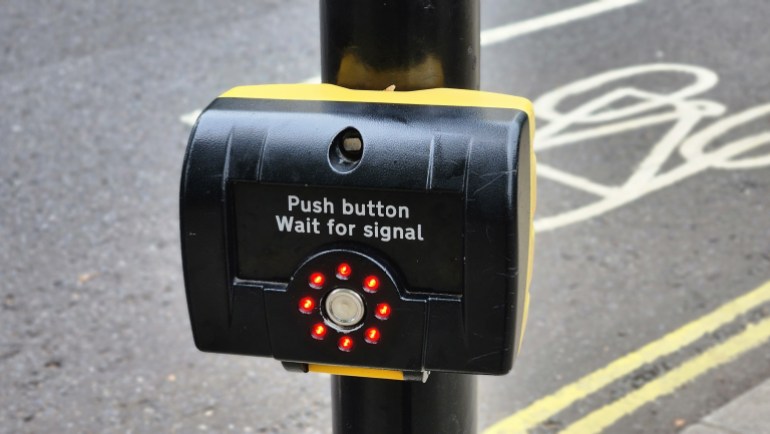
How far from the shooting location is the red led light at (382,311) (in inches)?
60.8

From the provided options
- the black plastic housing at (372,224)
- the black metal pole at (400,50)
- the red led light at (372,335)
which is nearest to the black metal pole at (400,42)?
the black metal pole at (400,50)

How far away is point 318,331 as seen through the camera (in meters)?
1.58

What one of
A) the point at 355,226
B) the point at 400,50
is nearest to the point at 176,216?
Answer: the point at 400,50

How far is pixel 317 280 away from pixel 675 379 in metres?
2.69

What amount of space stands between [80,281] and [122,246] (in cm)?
29

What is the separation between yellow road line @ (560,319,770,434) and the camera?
12.3 feet

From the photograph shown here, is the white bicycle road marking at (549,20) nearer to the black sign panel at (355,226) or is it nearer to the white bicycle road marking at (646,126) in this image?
the white bicycle road marking at (646,126)

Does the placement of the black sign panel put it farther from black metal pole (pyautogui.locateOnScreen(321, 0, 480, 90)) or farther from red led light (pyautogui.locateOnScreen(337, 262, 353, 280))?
black metal pole (pyautogui.locateOnScreen(321, 0, 480, 90))

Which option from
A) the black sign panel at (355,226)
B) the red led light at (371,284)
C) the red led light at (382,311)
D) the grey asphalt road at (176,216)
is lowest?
the grey asphalt road at (176,216)

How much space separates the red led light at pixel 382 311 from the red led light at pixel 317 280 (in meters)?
0.08

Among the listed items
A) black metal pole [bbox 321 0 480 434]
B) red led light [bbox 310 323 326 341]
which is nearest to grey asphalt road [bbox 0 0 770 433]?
black metal pole [bbox 321 0 480 434]

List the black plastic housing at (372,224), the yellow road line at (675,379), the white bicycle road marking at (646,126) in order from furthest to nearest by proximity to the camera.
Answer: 1. the white bicycle road marking at (646,126)
2. the yellow road line at (675,379)
3. the black plastic housing at (372,224)

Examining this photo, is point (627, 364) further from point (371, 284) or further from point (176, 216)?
point (371, 284)

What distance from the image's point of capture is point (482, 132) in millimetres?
1493
